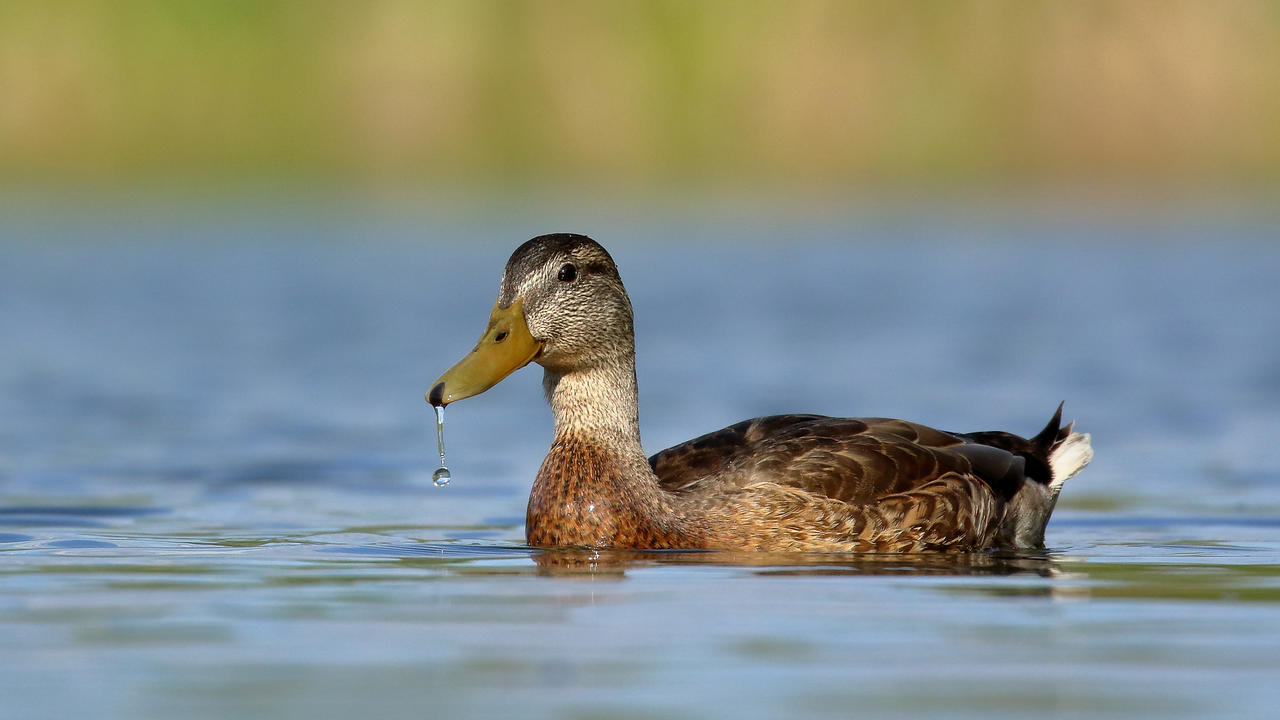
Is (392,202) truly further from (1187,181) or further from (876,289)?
(876,289)

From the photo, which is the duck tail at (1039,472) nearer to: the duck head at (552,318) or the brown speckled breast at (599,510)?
the brown speckled breast at (599,510)

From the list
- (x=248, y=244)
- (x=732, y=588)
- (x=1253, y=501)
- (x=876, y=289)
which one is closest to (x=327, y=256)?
(x=248, y=244)

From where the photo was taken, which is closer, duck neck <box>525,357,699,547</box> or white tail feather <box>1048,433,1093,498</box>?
duck neck <box>525,357,699,547</box>

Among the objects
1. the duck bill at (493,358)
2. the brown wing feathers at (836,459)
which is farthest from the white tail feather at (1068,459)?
the duck bill at (493,358)

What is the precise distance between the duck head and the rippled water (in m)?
0.86

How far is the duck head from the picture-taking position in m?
9.53

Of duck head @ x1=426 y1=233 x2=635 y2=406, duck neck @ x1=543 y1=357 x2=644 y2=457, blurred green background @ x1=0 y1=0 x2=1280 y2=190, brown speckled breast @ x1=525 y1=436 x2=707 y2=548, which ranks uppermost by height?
blurred green background @ x1=0 y1=0 x2=1280 y2=190

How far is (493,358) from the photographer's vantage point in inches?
376

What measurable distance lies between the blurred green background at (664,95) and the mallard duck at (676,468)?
4515 cm

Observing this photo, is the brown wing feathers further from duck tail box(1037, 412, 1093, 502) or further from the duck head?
the duck head

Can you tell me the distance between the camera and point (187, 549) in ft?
31.8

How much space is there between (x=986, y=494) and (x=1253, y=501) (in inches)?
90.2

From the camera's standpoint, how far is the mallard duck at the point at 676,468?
381 inches

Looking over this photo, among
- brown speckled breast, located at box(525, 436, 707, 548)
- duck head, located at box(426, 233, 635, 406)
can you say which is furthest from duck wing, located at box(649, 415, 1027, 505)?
duck head, located at box(426, 233, 635, 406)
